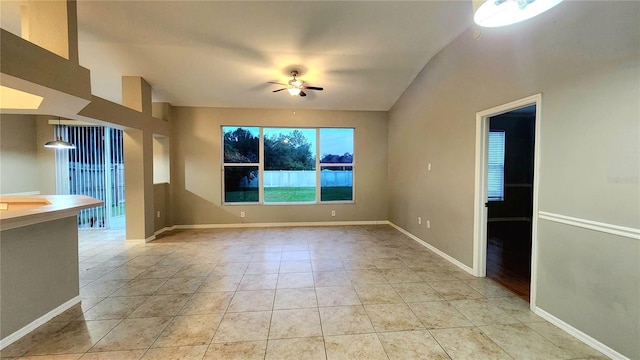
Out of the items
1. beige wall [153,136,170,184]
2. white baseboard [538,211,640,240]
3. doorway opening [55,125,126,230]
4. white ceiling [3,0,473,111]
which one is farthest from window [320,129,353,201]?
doorway opening [55,125,126,230]

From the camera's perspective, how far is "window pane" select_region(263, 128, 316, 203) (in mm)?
5988

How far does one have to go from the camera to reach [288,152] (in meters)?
6.04

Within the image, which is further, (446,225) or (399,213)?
(399,213)

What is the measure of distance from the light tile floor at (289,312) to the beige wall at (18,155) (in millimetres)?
2544

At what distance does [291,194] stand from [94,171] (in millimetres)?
4400

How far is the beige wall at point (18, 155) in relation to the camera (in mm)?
4699

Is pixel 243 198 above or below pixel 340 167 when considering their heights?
below

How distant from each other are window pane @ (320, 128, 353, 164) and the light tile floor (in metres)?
2.70

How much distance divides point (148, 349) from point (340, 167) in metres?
4.87

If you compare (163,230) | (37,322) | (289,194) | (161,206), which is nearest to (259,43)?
(289,194)

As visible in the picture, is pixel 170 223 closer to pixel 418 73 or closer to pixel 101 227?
pixel 101 227

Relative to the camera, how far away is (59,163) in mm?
5340

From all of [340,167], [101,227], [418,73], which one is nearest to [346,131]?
[340,167]

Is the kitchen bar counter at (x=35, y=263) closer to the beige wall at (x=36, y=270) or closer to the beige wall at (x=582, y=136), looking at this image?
the beige wall at (x=36, y=270)
